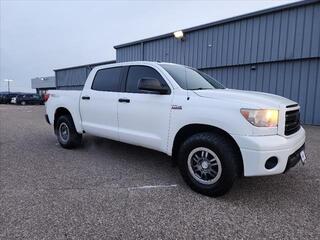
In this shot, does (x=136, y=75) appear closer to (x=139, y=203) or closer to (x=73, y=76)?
(x=139, y=203)

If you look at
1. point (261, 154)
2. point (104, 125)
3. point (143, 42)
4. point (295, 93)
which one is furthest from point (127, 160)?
point (143, 42)

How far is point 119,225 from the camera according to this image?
2775 mm

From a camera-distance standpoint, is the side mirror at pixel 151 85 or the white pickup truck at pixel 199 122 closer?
the white pickup truck at pixel 199 122

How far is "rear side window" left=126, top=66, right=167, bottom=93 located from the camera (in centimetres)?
440

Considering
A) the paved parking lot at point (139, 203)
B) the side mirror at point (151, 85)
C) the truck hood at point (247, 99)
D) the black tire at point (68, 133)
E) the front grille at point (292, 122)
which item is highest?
the side mirror at point (151, 85)

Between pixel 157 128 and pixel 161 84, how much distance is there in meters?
0.69

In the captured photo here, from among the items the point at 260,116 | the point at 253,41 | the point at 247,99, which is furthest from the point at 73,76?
the point at 260,116

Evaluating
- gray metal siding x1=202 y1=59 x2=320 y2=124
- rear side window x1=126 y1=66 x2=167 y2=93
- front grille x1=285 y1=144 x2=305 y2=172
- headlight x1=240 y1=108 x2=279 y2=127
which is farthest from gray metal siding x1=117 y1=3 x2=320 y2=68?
headlight x1=240 y1=108 x2=279 y2=127

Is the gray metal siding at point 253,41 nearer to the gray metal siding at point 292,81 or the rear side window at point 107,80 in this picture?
the gray metal siding at point 292,81

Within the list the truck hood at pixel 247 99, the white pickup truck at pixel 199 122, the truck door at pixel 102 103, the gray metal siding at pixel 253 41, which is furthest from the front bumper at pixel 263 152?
the gray metal siding at pixel 253 41

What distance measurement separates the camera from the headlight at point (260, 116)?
10.2 feet

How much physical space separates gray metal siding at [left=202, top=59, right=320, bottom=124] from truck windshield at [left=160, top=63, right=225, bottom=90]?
7475mm

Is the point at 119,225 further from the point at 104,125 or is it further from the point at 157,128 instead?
the point at 104,125

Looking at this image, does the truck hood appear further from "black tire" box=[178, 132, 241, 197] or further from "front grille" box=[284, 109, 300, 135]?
"black tire" box=[178, 132, 241, 197]
